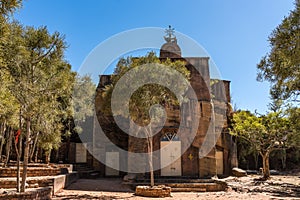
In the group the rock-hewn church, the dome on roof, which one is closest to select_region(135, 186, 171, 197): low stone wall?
the rock-hewn church

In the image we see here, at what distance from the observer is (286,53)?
20.8 ft

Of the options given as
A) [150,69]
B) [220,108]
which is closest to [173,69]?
[150,69]

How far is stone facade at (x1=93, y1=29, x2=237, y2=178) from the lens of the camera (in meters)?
16.9

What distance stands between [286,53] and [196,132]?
38.4 ft

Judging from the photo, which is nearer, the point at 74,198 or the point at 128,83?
the point at 74,198

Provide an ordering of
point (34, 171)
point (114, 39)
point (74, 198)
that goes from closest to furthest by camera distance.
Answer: point (74, 198) < point (34, 171) < point (114, 39)

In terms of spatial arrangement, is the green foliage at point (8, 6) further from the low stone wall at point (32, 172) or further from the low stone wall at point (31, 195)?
the low stone wall at point (32, 172)

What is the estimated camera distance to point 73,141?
2311 centimetres

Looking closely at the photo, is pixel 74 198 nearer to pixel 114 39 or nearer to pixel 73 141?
pixel 114 39

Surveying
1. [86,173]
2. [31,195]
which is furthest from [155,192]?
[86,173]

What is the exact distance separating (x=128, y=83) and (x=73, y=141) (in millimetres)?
13847

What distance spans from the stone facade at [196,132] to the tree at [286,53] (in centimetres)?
977

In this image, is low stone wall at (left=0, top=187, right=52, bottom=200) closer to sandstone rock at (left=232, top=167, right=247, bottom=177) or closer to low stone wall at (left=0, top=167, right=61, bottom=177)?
low stone wall at (left=0, top=167, right=61, bottom=177)

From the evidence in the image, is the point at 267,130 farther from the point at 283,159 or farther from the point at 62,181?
the point at 62,181
